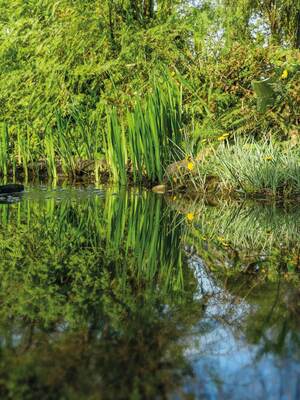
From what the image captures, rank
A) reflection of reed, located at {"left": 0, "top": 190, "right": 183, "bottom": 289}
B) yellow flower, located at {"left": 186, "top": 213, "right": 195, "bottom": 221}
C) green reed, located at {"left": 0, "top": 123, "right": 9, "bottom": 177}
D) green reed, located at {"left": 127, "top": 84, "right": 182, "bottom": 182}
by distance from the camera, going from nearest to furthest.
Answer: reflection of reed, located at {"left": 0, "top": 190, "right": 183, "bottom": 289} → yellow flower, located at {"left": 186, "top": 213, "right": 195, "bottom": 221} → green reed, located at {"left": 127, "top": 84, "right": 182, "bottom": 182} → green reed, located at {"left": 0, "top": 123, "right": 9, "bottom": 177}

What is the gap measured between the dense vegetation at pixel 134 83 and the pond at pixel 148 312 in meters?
4.18

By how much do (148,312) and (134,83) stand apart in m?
8.29

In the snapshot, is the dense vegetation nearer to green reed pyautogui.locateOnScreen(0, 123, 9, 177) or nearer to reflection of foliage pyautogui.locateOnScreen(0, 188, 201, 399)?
green reed pyautogui.locateOnScreen(0, 123, 9, 177)

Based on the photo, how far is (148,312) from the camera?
1928 millimetres

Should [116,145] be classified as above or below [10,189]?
above

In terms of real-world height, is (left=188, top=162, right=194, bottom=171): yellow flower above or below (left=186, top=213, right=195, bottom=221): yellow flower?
above

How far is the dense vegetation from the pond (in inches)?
164

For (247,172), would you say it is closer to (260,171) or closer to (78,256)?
(260,171)

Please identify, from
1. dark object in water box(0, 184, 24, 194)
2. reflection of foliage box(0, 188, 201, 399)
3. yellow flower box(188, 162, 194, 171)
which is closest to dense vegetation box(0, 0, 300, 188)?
yellow flower box(188, 162, 194, 171)

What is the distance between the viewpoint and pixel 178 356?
152 centimetres

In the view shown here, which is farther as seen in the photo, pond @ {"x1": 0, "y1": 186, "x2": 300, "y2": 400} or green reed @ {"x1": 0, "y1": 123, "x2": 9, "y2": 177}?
green reed @ {"x1": 0, "y1": 123, "x2": 9, "y2": 177}

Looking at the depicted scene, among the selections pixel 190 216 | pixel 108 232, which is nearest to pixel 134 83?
pixel 190 216

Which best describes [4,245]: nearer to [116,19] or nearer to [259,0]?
[116,19]

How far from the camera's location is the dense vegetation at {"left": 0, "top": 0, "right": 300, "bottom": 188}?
8.17m
